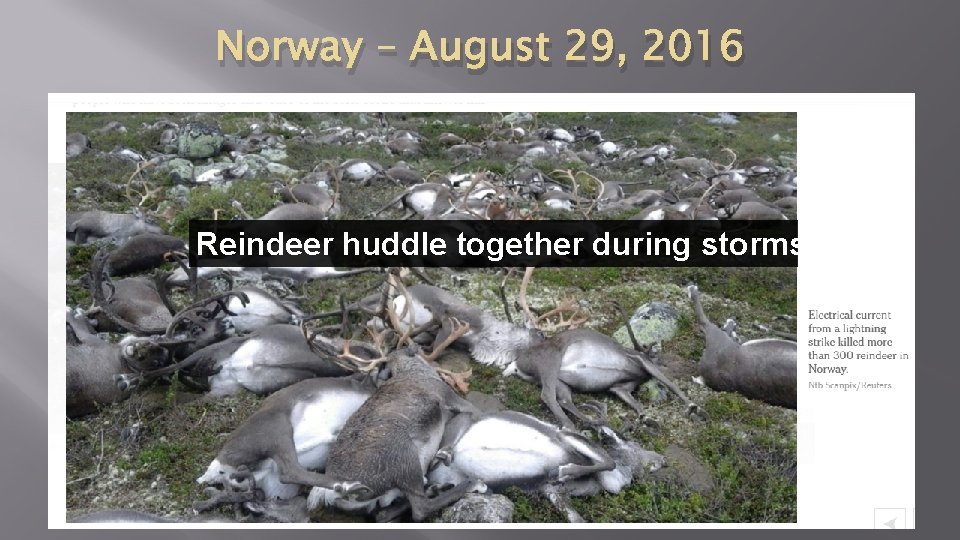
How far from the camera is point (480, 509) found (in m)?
5.04

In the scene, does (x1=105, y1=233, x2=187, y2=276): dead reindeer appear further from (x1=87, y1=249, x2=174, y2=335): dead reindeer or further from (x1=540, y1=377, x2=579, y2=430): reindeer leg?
(x1=540, y1=377, x2=579, y2=430): reindeer leg

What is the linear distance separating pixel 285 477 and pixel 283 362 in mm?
977

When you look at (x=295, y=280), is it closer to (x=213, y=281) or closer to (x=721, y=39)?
(x=213, y=281)

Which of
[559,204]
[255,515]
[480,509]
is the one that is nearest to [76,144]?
[255,515]

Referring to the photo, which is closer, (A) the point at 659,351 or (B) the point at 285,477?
(B) the point at 285,477

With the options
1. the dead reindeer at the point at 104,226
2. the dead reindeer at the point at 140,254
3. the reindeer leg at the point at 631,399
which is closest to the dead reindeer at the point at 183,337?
the dead reindeer at the point at 140,254

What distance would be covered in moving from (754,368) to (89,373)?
16.0 ft

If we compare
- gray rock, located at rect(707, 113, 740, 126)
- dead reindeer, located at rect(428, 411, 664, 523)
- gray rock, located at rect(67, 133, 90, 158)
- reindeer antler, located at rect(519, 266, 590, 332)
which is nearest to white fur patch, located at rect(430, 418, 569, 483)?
dead reindeer, located at rect(428, 411, 664, 523)

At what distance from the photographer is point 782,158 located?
6.00m

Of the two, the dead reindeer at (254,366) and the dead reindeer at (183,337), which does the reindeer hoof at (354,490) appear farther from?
the dead reindeer at (183,337)

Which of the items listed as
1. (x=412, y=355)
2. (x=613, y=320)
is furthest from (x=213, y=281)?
(x=613, y=320)

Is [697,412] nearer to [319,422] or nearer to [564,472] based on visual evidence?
[564,472]

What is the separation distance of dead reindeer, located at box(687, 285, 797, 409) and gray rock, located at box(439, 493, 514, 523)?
1854 mm

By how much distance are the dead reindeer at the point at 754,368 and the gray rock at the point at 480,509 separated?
6.08 ft
